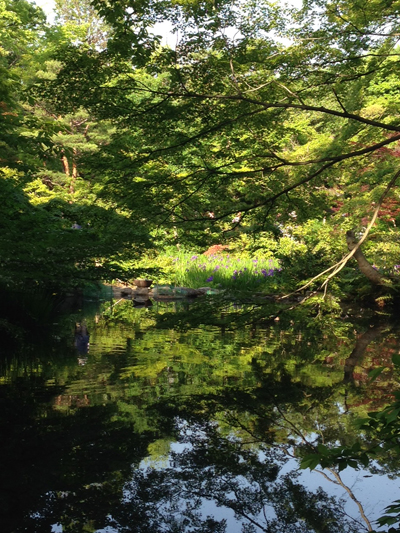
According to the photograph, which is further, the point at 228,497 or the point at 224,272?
the point at 224,272

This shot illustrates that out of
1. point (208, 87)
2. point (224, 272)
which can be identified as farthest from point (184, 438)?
point (224, 272)

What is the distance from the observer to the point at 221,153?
497 cm

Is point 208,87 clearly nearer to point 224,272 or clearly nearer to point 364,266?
point 364,266

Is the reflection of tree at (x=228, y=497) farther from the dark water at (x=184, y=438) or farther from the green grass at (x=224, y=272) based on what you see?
the green grass at (x=224, y=272)

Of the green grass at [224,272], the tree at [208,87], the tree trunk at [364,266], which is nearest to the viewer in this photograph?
the tree at [208,87]

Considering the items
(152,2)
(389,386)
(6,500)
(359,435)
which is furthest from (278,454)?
(152,2)

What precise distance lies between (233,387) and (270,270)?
8904 mm

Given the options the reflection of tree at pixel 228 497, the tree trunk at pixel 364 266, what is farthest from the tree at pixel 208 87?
the tree trunk at pixel 364 266

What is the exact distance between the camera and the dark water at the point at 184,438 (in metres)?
2.53

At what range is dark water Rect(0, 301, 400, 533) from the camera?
2529mm

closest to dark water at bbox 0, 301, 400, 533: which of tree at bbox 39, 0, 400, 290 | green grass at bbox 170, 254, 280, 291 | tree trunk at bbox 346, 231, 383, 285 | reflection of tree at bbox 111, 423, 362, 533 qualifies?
reflection of tree at bbox 111, 423, 362, 533

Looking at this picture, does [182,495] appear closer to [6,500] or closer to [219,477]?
[219,477]

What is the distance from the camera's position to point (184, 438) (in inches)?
136

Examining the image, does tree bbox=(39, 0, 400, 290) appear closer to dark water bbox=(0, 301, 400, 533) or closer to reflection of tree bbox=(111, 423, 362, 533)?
dark water bbox=(0, 301, 400, 533)
